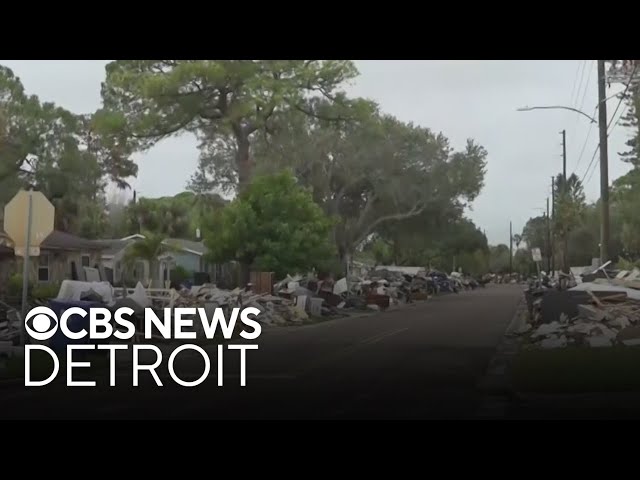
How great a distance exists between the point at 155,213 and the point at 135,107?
48.2 ft

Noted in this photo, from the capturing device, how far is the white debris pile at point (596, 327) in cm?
2355

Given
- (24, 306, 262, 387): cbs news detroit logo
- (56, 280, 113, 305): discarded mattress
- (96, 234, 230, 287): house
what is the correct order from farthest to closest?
(96, 234, 230, 287): house, (56, 280, 113, 305): discarded mattress, (24, 306, 262, 387): cbs news detroit logo

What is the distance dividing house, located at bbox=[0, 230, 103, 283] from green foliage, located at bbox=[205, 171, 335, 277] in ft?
21.1

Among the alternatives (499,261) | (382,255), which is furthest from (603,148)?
(499,261)

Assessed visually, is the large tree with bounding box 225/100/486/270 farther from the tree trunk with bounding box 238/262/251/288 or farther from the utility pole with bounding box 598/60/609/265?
the utility pole with bounding box 598/60/609/265

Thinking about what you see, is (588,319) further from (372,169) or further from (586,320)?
(372,169)

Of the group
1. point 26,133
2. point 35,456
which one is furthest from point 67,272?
point 35,456

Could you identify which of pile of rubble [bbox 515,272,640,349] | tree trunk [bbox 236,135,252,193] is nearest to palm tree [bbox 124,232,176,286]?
tree trunk [bbox 236,135,252,193]

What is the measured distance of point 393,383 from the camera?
18516 millimetres

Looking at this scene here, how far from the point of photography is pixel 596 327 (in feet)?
81.5

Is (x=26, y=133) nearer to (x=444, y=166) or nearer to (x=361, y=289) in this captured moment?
(x=361, y=289)

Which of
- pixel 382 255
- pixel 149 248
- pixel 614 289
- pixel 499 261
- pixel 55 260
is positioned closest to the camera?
pixel 614 289

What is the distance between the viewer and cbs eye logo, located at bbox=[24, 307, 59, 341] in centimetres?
2330

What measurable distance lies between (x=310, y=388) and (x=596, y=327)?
32.3 feet
